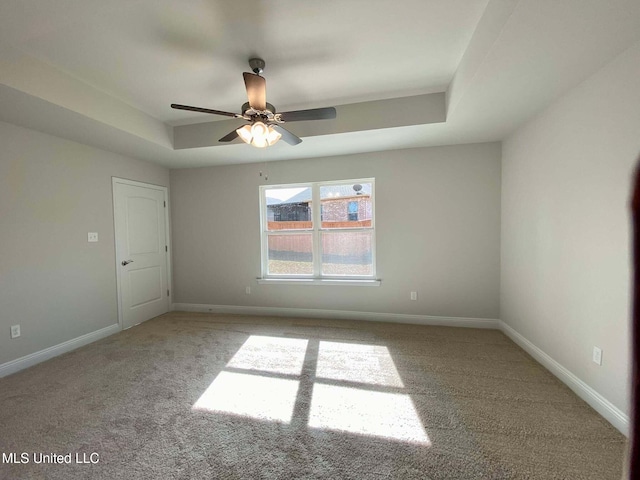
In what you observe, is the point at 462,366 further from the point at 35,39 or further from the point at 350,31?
the point at 35,39

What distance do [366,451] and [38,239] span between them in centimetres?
355

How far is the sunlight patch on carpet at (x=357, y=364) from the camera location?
7.93 ft

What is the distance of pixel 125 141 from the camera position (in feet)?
10.3

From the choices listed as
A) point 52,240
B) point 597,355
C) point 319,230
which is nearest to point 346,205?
point 319,230

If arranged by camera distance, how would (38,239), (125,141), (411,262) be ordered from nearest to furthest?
(38,239), (125,141), (411,262)

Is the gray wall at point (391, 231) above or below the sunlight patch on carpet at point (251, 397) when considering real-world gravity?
above

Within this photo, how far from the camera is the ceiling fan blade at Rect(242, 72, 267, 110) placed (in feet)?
6.56

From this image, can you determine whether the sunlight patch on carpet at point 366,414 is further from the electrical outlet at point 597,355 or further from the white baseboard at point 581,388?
the electrical outlet at point 597,355

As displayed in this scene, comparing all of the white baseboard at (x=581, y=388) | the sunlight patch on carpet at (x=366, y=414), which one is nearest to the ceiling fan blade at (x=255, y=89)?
the sunlight patch on carpet at (x=366, y=414)

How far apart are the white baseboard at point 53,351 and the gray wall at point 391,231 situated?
1157 millimetres

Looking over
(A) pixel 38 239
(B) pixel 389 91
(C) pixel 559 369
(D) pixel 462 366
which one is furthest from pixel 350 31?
(A) pixel 38 239

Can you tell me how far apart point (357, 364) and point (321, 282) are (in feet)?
4.75

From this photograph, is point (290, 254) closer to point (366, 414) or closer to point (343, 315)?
point (343, 315)

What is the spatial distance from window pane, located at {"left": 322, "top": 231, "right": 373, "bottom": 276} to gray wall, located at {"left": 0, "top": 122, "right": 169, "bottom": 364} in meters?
2.77
